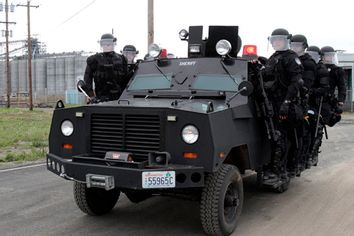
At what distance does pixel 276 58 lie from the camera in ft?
21.0

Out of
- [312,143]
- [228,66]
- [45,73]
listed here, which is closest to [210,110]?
[228,66]

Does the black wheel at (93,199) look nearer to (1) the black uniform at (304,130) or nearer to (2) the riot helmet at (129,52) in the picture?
(1) the black uniform at (304,130)

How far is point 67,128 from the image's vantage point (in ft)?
17.6

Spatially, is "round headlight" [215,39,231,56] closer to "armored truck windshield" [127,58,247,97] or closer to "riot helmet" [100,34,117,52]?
"armored truck windshield" [127,58,247,97]

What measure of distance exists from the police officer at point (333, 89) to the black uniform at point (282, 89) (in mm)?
2076

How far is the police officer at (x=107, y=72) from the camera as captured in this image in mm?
6923

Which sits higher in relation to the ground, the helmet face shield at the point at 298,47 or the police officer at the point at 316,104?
the helmet face shield at the point at 298,47

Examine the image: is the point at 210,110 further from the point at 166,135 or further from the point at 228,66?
the point at 228,66

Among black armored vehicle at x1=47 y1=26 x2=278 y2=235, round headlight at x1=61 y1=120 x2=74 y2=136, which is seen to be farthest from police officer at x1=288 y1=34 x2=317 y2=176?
round headlight at x1=61 y1=120 x2=74 y2=136

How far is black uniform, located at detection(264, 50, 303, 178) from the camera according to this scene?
617cm

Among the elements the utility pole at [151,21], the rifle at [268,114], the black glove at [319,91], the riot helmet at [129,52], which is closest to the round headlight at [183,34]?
the rifle at [268,114]

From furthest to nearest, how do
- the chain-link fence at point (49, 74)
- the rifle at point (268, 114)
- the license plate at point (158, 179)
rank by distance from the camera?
the chain-link fence at point (49, 74)
the rifle at point (268, 114)
the license plate at point (158, 179)

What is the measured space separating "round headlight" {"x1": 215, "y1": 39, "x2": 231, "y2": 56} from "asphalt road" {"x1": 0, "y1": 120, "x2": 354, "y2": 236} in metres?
2.07

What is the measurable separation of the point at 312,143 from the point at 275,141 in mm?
1841
